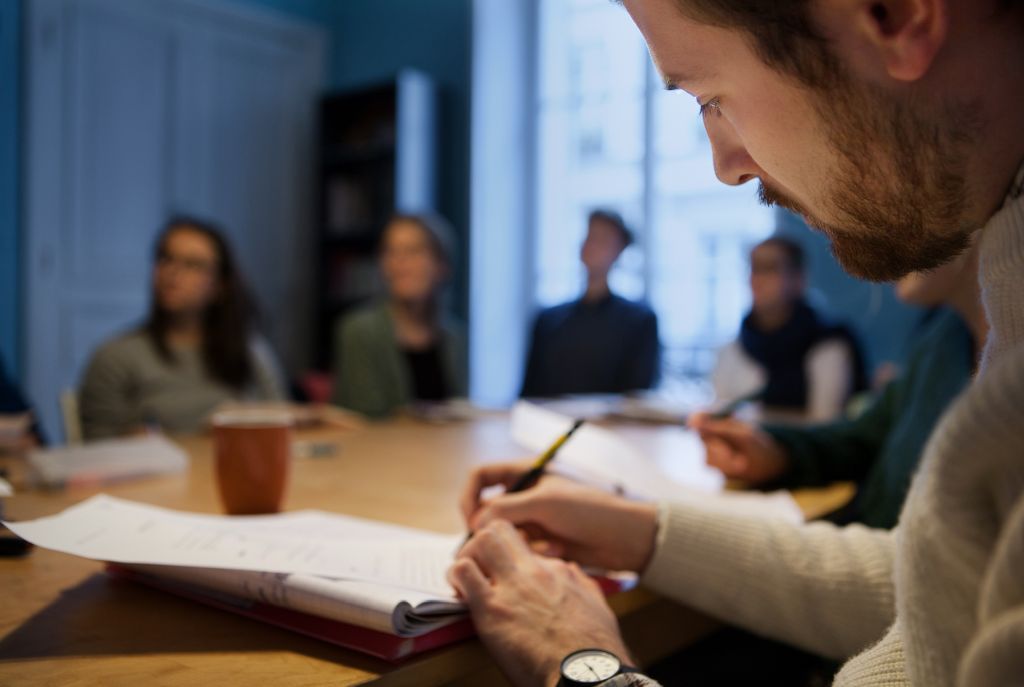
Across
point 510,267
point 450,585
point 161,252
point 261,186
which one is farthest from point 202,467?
point 261,186

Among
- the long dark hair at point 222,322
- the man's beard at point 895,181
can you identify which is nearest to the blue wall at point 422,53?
the long dark hair at point 222,322

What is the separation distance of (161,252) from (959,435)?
8.48 feet

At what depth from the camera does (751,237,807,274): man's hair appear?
325 centimetres

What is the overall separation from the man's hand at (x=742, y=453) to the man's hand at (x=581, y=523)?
473 mm

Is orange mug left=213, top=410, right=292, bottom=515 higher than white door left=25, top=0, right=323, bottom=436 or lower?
lower

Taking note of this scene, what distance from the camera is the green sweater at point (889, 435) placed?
45.7 inches

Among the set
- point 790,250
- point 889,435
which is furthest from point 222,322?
point 790,250

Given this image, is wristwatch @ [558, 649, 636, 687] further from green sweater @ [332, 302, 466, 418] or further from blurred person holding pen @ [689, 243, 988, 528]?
green sweater @ [332, 302, 466, 418]

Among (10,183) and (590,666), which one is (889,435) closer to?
(590,666)

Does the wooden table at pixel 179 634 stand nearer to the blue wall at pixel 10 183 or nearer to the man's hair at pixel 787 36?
the man's hair at pixel 787 36

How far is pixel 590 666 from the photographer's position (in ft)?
1.94

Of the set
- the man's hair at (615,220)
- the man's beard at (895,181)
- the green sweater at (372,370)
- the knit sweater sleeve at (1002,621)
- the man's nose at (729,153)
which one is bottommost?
the green sweater at (372,370)

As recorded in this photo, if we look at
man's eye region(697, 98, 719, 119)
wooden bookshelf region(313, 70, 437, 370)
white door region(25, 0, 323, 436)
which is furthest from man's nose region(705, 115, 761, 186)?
wooden bookshelf region(313, 70, 437, 370)

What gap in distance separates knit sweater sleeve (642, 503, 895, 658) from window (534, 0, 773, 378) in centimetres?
344
